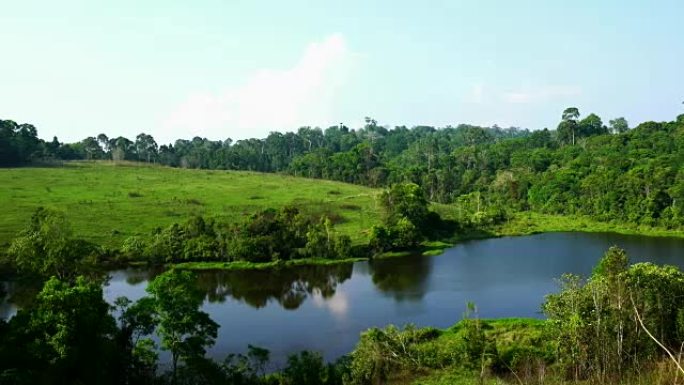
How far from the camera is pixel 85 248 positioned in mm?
44188

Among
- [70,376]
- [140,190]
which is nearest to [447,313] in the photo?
[70,376]

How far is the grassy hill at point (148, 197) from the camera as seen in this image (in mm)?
64200

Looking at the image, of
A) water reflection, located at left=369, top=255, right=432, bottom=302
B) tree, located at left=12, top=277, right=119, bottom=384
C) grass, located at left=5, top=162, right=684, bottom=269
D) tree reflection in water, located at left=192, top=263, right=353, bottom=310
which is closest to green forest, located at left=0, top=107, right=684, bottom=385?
tree, located at left=12, top=277, right=119, bottom=384

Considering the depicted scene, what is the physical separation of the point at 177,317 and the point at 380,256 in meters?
37.2

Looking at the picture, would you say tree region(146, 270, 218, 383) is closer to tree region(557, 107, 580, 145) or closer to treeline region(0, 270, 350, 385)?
treeline region(0, 270, 350, 385)

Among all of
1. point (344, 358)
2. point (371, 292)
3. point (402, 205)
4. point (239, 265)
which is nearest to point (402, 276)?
point (371, 292)

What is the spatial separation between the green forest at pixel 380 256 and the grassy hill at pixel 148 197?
3.97 ft

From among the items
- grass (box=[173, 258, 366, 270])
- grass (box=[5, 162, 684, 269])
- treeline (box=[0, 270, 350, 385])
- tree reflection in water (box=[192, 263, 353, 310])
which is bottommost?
tree reflection in water (box=[192, 263, 353, 310])

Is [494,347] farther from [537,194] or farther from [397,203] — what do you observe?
[537,194]

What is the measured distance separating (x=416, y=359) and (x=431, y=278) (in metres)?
22.5

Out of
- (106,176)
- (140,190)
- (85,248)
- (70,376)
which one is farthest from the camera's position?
(106,176)

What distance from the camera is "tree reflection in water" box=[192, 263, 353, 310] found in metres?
46.1

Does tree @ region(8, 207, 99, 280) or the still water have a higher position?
tree @ region(8, 207, 99, 280)

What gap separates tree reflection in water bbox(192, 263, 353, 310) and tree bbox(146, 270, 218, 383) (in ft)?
61.9
